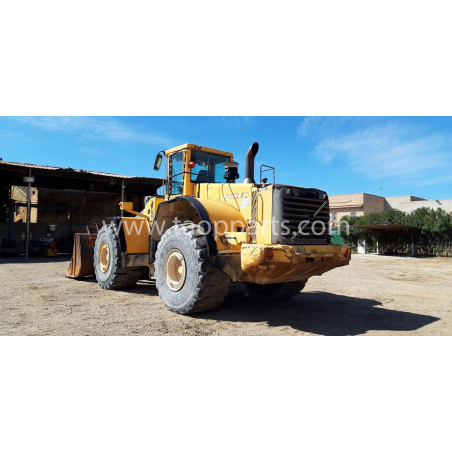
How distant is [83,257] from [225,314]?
5429mm

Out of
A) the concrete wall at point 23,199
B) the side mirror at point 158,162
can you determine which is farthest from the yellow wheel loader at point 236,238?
the concrete wall at point 23,199

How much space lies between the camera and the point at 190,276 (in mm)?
5363

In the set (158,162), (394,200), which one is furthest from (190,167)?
(394,200)

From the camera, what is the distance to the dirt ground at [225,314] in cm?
491

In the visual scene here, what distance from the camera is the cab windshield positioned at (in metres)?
6.93

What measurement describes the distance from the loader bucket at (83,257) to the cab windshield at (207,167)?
450cm

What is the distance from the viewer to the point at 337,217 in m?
41.2

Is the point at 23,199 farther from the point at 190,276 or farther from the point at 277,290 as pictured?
the point at 190,276

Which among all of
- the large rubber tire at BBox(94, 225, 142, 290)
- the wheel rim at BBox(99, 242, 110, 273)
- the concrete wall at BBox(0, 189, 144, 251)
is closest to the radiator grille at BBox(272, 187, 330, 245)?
the large rubber tire at BBox(94, 225, 142, 290)

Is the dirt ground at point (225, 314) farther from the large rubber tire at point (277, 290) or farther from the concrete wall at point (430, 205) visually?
the concrete wall at point (430, 205)

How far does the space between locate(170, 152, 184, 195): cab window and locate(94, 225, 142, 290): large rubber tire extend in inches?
66.5

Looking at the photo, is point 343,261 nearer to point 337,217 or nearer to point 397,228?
point 397,228

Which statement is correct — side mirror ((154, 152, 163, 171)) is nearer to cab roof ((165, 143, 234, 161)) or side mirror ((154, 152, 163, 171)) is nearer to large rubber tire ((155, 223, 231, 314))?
cab roof ((165, 143, 234, 161))

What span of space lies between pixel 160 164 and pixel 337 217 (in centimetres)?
3645
